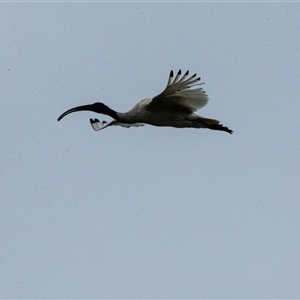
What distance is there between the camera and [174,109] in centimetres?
2208

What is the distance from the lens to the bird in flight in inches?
843

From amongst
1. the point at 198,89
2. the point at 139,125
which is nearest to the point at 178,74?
the point at 198,89

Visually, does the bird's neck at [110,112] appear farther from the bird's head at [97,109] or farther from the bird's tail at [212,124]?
the bird's tail at [212,124]

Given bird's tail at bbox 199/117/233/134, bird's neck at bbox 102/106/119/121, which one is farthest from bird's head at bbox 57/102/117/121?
bird's tail at bbox 199/117/233/134

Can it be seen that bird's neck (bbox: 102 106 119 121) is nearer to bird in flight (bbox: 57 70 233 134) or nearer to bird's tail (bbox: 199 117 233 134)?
bird in flight (bbox: 57 70 233 134)

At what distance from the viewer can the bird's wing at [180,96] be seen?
69.5 feet

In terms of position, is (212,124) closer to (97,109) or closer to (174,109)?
(174,109)

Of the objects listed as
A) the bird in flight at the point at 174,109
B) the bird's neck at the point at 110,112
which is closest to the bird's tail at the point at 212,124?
the bird in flight at the point at 174,109

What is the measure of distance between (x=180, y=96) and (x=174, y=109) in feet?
1.49

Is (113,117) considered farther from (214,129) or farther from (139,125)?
(214,129)

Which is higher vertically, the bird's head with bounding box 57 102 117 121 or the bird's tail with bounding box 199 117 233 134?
the bird's head with bounding box 57 102 117 121

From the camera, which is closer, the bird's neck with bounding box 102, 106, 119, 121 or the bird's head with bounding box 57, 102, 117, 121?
the bird's neck with bounding box 102, 106, 119, 121

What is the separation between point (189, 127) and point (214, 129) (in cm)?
54

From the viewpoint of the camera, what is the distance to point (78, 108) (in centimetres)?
2362
